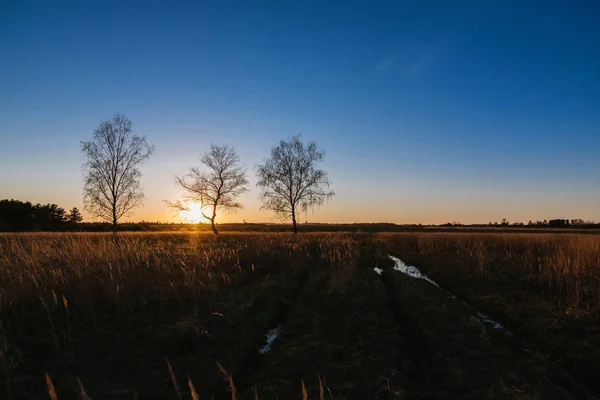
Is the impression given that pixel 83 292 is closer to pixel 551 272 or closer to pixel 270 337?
pixel 270 337

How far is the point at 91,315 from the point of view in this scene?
5.75 meters

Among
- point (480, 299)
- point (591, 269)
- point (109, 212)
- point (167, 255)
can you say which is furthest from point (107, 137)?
A: point (591, 269)

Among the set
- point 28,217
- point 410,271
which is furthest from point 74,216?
point 410,271

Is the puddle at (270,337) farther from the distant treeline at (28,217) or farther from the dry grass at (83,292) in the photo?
the distant treeline at (28,217)

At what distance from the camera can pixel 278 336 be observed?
5.88 m

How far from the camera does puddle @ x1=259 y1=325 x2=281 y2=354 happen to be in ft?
17.4

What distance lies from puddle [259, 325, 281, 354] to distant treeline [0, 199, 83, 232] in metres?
53.5

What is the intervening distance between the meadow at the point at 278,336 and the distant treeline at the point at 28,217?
1954 inches

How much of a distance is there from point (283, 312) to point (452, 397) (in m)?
4.09

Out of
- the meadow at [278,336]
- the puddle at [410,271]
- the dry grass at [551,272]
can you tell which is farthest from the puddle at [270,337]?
the puddle at [410,271]

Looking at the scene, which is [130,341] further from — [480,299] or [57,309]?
[480,299]

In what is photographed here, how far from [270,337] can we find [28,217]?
191ft

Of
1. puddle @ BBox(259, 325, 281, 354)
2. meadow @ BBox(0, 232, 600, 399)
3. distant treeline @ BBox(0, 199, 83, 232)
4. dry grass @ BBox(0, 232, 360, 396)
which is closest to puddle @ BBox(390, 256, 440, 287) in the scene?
meadow @ BBox(0, 232, 600, 399)

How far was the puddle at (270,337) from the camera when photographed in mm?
5291
